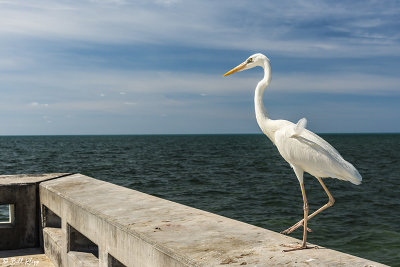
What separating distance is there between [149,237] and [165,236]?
14 cm

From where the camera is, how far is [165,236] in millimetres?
3244

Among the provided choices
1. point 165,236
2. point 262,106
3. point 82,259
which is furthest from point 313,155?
point 82,259

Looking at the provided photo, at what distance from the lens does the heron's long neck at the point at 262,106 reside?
4212mm

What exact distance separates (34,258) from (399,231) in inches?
414

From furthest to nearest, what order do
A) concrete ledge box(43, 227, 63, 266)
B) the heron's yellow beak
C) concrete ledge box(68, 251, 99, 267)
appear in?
concrete ledge box(43, 227, 63, 266)
the heron's yellow beak
concrete ledge box(68, 251, 99, 267)

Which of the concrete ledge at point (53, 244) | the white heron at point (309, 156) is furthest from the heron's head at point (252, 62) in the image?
the concrete ledge at point (53, 244)

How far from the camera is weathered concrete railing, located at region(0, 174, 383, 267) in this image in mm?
2791

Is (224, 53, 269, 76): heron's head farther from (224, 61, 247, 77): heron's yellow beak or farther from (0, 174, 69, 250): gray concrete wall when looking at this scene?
(0, 174, 69, 250): gray concrete wall

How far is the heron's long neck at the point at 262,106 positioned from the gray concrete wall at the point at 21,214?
358 cm

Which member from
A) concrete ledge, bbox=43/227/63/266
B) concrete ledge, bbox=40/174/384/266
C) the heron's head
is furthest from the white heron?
concrete ledge, bbox=43/227/63/266

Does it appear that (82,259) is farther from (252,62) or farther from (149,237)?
(252,62)

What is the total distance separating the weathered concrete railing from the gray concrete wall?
38cm

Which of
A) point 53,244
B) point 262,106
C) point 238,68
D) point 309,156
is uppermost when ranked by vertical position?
point 238,68

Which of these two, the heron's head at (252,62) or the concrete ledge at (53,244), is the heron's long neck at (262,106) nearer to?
the heron's head at (252,62)
